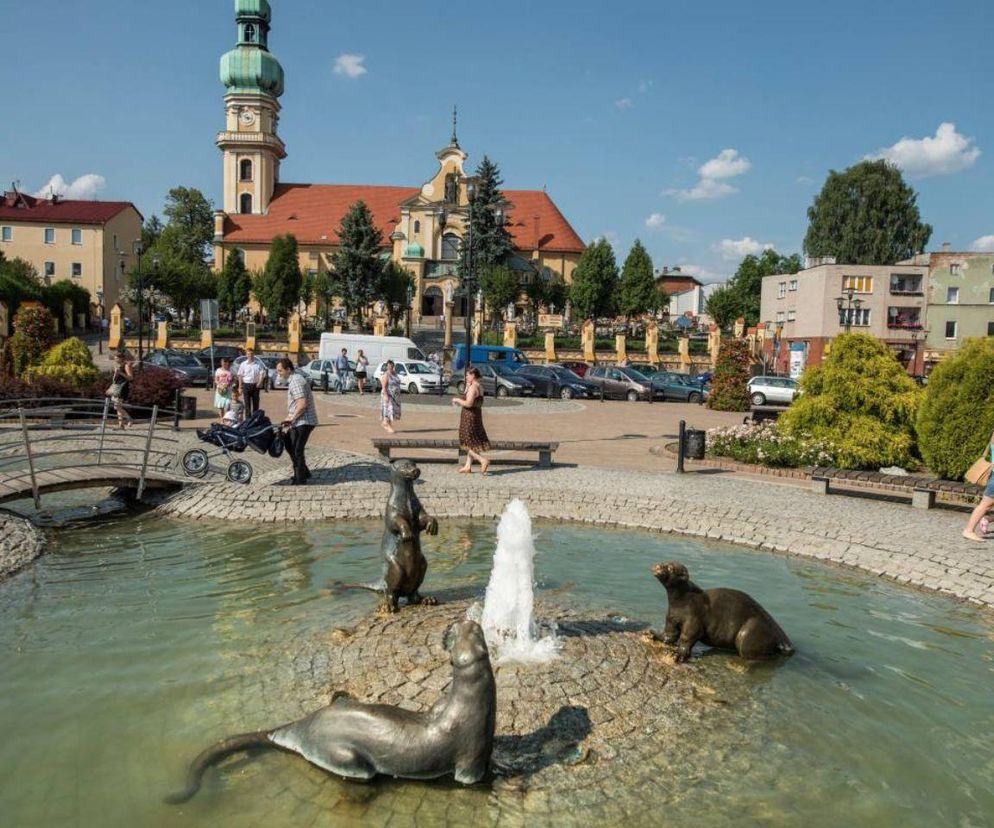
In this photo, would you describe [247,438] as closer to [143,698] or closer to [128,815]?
[143,698]

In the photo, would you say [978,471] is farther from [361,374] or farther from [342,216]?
[342,216]

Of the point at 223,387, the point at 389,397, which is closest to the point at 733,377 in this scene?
the point at 389,397

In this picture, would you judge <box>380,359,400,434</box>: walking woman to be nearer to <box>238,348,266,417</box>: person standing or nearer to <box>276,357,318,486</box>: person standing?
<box>238,348,266,417</box>: person standing

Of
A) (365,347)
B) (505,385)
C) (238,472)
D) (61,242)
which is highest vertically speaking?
(61,242)

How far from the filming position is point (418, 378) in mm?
31969

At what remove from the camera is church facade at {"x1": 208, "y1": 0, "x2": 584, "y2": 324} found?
77188 mm

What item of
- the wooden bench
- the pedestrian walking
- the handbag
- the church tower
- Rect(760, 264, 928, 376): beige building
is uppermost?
the church tower

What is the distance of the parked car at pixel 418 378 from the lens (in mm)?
31734

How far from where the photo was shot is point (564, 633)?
259 inches

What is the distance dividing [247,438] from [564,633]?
7.47 m

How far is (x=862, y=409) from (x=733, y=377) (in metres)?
14.7

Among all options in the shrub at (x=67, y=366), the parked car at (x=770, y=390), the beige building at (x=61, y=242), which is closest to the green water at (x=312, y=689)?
the shrub at (x=67, y=366)

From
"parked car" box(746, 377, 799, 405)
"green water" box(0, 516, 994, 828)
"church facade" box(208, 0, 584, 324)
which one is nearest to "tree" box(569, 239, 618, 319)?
"church facade" box(208, 0, 584, 324)

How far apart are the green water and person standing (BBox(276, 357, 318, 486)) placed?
224 cm
